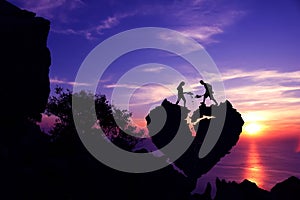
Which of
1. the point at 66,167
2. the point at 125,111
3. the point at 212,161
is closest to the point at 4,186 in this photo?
the point at 66,167

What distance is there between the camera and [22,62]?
23.8 meters

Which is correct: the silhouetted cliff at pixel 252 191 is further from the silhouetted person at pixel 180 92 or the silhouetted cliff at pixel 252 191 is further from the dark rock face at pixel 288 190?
the silhouetted person at pixel 180 92

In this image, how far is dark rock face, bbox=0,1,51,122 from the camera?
22500 millimetres

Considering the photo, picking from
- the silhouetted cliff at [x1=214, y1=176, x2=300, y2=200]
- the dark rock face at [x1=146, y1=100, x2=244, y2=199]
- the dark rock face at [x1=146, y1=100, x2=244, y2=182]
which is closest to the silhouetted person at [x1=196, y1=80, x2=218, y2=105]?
the dark rock face at [x1=146, y1=100, x2=244, y2=199]

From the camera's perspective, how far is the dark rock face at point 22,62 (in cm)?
2250

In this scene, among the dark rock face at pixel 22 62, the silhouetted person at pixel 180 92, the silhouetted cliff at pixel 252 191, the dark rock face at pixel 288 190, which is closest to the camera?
the dark rock face at pixel 22 62

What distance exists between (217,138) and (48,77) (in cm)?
2276

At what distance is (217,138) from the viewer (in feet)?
124

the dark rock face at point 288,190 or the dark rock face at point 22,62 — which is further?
the dark rock face at point 288,190

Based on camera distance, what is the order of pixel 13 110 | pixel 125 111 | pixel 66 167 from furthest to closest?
pixel 125 111, pixel 66 167, pixel 13 110

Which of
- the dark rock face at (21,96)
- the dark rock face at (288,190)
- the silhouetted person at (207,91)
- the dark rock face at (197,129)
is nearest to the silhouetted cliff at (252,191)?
the dark rock face at (288,190)

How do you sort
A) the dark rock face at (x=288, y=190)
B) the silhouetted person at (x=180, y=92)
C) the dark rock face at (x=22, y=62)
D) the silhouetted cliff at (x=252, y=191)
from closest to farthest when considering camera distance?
1. the dark rock face at (x=22, y=62)
2. the silhouetted person at (x=180, y=92)
3. the silhouetted cliff at (x=252, y=191)
4. the dark rock face at (x=288, y=190)

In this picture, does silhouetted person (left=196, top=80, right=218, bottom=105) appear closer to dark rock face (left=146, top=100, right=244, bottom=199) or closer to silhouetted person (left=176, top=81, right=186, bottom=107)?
dark rock face (left=146, top=100, right=244, bottom=199)

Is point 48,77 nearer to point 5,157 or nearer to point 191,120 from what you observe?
point 5,157
